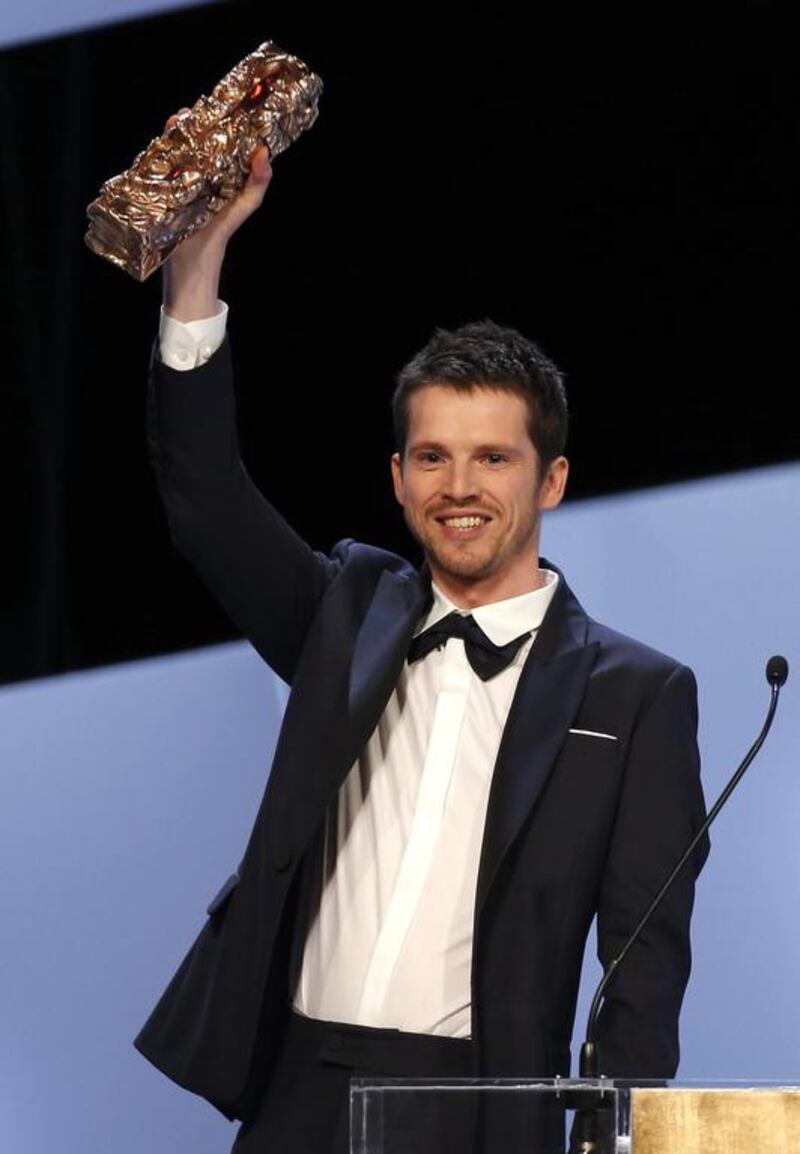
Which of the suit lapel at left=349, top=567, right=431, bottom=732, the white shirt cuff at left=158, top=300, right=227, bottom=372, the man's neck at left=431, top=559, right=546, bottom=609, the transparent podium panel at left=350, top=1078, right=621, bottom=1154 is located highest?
the white shirt cuff at left=158, top=300, right=227, bottom=372

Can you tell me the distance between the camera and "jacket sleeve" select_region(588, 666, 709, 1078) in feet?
6.95

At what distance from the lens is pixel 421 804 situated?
7.25 feet

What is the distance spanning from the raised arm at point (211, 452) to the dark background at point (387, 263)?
113cm

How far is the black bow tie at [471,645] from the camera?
90.2 inches

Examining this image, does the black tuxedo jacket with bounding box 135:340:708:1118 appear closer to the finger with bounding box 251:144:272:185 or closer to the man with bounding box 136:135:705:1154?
the man with bounding box 136:135:705:1154

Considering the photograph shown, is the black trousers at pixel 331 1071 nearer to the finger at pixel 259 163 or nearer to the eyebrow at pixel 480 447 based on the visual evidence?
the eyebrow at pixel 480 447

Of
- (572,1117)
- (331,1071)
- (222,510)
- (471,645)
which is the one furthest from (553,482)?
(572,1117)

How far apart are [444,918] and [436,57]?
66.4 inches

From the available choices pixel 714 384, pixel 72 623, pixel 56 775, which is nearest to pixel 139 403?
pixel 72 623

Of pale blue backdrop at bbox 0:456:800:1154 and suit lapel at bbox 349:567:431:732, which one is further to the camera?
pale blue backdrop at bbox 0:456:800:1154

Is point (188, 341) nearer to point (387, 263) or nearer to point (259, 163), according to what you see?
point (259, 163)

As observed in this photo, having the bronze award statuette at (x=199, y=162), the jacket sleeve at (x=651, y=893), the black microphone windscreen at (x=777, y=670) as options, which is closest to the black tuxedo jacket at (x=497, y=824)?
the jacket sleeve at (x=651, y=893)

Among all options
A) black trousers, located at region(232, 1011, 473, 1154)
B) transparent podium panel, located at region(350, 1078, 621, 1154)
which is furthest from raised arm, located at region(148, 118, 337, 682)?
transparent podium panel, located at region(350, 1078, 621, 1154)

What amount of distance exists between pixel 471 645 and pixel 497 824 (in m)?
0.22
